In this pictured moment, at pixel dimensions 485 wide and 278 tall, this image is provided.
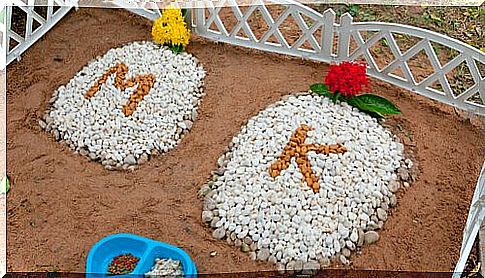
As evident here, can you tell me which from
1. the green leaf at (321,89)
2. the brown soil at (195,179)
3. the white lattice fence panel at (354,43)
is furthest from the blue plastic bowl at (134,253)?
the white lattice fence panel at (354,43)

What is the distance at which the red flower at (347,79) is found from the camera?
299 cm

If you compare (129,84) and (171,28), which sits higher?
(171,28)

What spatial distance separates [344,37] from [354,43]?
29 centimetres

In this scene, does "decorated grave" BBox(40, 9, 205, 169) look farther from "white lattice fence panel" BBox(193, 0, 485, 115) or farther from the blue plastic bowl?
the blue plastic bowl

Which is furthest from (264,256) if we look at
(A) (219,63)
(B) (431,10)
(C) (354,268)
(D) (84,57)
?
(B) (431,10)

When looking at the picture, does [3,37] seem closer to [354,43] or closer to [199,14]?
[199,14]

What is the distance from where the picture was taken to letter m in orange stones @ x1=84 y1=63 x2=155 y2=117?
318 cm

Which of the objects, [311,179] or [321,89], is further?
[321,89]

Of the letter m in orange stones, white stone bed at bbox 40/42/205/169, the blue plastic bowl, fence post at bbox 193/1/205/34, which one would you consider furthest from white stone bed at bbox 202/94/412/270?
fence post at bbox 193/1/205/34

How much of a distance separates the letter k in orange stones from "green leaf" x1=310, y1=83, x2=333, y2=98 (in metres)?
0.27

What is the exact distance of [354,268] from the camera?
8.54 ft

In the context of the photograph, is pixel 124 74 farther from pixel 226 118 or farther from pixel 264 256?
pixel 264 256

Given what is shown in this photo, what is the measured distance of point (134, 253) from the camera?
2.66 meters

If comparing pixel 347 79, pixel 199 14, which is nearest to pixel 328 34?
pixel 347 79
